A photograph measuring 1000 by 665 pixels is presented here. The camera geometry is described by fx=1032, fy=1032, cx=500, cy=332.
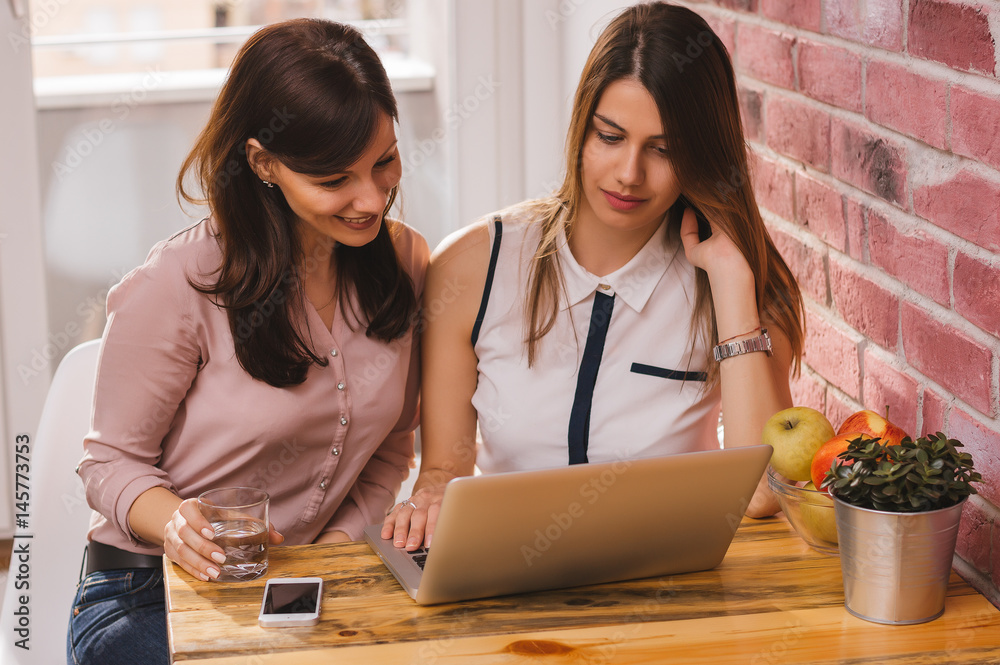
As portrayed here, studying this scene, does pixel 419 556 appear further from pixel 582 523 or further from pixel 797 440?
pixel 797 440

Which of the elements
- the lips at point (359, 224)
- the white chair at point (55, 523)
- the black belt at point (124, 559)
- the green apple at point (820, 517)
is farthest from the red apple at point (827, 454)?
the white chair at point (55, 523)

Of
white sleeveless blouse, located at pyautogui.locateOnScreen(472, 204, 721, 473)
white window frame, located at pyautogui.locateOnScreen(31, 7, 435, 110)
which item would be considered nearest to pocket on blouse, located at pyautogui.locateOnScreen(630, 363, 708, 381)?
white sleeveless blouse, located at pyautogui.locateOnScreen(472, 204, 721, 473)

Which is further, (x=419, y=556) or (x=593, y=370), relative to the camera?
(x=593, y=370)

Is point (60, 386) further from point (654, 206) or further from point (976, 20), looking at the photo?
point (976, 20)

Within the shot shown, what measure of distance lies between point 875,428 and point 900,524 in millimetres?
180

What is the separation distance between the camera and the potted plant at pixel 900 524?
1.02m

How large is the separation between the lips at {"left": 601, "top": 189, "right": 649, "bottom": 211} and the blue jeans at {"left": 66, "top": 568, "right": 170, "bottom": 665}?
818mm

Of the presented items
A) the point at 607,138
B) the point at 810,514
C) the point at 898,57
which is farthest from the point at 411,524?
the point at 898,57

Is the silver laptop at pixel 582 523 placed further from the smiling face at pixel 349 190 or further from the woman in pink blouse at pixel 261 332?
the smiling face at pixel 349 190

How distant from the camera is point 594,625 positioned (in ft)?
3.43

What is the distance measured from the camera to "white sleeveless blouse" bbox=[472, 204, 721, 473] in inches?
58.8

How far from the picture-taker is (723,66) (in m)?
1.40

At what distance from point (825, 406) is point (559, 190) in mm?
516

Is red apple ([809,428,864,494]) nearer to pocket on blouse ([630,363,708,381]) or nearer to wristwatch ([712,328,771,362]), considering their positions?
wristwatch ([712,328,771,362])
